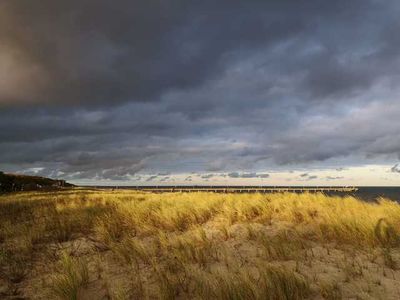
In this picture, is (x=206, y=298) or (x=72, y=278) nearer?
(x=206, y=298)

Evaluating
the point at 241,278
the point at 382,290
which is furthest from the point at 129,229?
the point at 382,290

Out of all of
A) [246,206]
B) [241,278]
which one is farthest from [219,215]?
[241,278]

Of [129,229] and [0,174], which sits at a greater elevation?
[0,174]

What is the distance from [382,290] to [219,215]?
6.46 meters

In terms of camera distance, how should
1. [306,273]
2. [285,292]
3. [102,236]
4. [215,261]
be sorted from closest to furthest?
[285,292]
[306,273]
[215,261]
[102,236]

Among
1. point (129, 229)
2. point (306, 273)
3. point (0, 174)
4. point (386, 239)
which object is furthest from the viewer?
point (0, 174)

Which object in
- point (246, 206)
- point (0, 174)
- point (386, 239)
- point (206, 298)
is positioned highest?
point (0, 174)

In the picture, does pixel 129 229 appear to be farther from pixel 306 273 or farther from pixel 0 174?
pixel 0 174

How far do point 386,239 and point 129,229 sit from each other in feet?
21.7

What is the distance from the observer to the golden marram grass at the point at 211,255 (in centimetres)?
610

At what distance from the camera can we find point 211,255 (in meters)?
8.05

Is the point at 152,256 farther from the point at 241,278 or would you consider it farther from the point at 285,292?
the point at 285,292

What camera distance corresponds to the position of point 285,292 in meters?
5.72

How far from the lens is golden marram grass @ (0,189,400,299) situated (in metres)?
6.10
